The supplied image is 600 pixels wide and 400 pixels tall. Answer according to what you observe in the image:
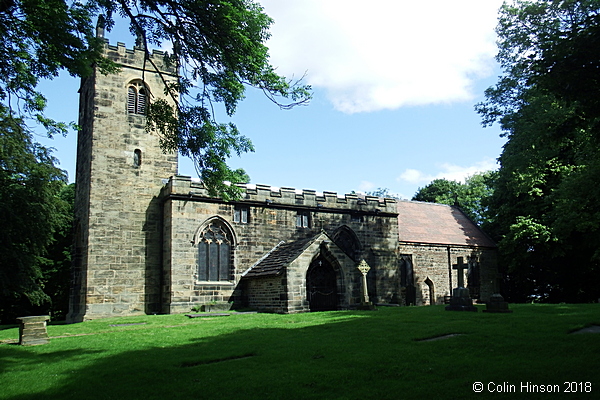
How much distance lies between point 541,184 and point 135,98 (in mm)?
22061

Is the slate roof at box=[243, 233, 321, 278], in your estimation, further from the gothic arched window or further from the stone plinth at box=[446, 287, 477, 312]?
the stone plinth at box=[446, 287, 477, 312]

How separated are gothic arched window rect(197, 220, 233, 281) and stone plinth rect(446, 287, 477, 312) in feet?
32.5

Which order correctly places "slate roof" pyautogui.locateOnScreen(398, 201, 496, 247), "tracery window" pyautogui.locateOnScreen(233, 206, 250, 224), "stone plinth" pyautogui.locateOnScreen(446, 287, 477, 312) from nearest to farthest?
"stone plinth" pyautogui.locateOnScreen(446, 287, 477, 312)
"tracery window" pyautogui.locateOnScreen(233, 206, 250, 224)
"slate roof" pyautogui.locateOnScreen(398, 201, 496, 247)

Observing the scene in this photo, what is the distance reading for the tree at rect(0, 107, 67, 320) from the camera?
75.7 ft

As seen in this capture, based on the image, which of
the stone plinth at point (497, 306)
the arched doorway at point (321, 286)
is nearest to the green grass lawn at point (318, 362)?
the stone plinth at point (497, 306)

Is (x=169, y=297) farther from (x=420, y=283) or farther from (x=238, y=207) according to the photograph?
(x=420, y=283)

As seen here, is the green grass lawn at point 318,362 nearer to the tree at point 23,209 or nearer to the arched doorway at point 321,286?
the arched doorway at point 321,286

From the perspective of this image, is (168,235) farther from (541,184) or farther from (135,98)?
(541,184)

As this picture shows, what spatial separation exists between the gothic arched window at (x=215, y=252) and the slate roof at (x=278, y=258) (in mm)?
1038

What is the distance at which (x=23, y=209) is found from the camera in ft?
79.3

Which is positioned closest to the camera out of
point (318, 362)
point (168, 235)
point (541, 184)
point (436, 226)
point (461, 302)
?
point (318, 362)

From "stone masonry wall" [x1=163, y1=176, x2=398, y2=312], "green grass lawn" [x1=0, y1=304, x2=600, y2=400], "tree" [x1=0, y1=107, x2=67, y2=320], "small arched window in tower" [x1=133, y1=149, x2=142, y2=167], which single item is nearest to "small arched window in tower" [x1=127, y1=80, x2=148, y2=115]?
"small arched window in tower" [x1=133, y1=149, x2=142, y2=167]

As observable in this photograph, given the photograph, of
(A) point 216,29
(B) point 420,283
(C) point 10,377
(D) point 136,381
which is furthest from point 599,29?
(B) point 420,283

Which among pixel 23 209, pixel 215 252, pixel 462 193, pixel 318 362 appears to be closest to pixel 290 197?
pixel 215 252
